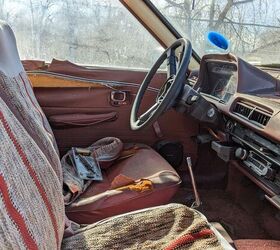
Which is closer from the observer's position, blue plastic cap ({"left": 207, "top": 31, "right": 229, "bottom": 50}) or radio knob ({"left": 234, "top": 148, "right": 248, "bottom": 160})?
radio knob ({"left": 234, "top": 148, "right": 248, "bottom": 160})

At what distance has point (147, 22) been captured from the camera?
200cm

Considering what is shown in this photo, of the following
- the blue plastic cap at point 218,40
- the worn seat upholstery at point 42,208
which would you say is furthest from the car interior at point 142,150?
the blue plastic cap at point 218,40

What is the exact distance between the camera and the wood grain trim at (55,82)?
1787 mm

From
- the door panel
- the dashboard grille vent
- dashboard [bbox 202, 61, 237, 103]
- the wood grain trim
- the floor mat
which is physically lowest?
the floor mat

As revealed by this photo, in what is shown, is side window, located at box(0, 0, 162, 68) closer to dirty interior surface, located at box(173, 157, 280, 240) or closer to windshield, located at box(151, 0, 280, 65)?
windshield, located at box(151, 0, 280, 65)

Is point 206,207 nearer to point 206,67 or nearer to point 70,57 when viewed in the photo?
point 206,67

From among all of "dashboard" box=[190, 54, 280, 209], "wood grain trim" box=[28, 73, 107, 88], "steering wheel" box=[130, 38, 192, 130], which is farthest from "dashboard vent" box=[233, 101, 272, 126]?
"wood grain trim" box=[28, 73, 107, 88]

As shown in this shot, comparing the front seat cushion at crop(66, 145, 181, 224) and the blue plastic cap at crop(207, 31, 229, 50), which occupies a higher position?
the blue plastic cap at crop(207, 31, 229, 50)

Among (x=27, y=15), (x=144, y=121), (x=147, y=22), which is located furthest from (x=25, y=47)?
(x=144, y=121)

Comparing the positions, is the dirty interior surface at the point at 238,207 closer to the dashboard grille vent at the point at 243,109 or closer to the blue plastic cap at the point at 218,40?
the dashboard grille vent at the point at 243,109

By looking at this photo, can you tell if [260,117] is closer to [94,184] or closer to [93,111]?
[94,184]

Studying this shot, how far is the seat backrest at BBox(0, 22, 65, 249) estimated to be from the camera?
697mm

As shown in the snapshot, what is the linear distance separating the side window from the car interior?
0.21ft

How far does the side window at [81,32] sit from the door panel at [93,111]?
8.6 inches
